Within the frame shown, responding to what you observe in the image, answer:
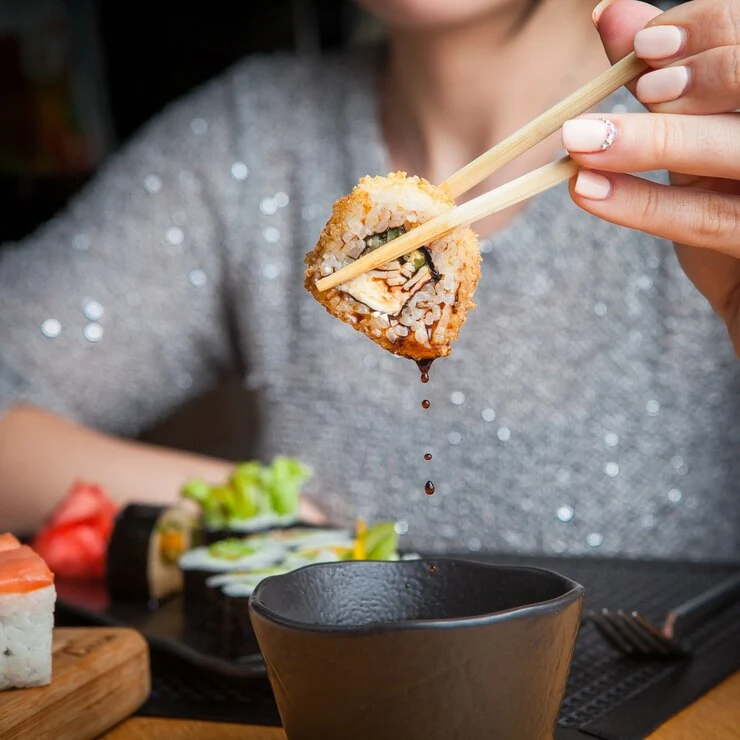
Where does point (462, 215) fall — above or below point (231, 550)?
above

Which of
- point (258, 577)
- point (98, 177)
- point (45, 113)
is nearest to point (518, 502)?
point (258, 577)

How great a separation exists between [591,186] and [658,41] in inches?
5.1

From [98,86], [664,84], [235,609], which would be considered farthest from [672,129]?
[98,86]

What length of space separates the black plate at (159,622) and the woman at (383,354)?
47 cm

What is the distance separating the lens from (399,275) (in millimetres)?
818

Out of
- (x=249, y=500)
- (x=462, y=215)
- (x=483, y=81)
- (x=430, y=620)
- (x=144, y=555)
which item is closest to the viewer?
(x=430, y=620)

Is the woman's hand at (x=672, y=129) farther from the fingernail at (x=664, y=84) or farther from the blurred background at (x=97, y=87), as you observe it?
the blurred background at (x=97, y=87)

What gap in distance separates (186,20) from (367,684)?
2754 mm

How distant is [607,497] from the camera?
68.8 inches

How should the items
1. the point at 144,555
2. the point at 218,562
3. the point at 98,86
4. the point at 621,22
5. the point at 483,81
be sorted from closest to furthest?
the point at 621,22
the point at 218,562
the point at 144,555
the point at 483,81
the point at 98,86

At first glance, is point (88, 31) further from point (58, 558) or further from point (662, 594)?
point (662, 594)

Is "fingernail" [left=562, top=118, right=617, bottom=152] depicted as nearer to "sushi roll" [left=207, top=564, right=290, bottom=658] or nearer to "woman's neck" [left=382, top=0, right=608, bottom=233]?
"sushi roll" [left=207, top=564, right=290, bottom=658]

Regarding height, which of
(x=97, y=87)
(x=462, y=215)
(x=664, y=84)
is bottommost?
(x=462, y=215)

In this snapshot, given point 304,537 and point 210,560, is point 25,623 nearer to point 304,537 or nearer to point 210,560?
point 210,560
